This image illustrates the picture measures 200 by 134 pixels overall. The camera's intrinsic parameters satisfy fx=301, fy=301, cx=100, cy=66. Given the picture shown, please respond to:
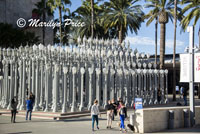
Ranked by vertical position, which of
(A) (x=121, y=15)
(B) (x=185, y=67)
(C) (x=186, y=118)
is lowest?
(C) (x=186, y=118)

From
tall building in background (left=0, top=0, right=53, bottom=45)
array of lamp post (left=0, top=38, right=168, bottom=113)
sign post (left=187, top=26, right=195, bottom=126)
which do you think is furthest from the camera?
tall building in background (left=0, top=0, right=53, bottom=45)

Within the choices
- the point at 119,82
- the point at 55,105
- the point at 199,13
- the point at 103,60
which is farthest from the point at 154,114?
the point at 199,13

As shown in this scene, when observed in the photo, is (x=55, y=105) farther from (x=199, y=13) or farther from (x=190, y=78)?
(x=199, y=13)

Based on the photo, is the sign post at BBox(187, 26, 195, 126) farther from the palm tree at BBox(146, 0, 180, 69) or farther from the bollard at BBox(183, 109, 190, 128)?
the palm tree at BBox(146, 0, 180, 69)

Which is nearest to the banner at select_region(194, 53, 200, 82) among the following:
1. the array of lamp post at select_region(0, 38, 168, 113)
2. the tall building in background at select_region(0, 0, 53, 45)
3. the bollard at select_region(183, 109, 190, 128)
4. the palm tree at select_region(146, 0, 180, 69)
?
the bollard at select_region(183, 109, 190, 128)

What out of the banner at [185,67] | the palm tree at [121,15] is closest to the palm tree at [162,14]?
the palm tree at [121,15]

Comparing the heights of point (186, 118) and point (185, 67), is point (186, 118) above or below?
below

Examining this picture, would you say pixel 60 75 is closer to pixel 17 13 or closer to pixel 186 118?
pixel 186 118

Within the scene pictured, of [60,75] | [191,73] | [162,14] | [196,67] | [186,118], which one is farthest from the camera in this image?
[162,14]

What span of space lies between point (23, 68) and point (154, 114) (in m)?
12.3

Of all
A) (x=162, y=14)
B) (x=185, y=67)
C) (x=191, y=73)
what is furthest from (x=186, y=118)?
(x=162, y=14)

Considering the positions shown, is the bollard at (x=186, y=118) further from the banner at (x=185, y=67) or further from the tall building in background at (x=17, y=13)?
the tall building in background at (x=17, y=13)

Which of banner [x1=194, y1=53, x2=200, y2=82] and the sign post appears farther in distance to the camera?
banner [x1=194, y1=53, x2=200, y2=82]

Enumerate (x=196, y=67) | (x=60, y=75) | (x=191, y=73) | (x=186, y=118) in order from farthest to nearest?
1. (x=60, y=75)
2. (x=196, y=67)
3. (x=186, y=118)
4. (x=191, y=73)
